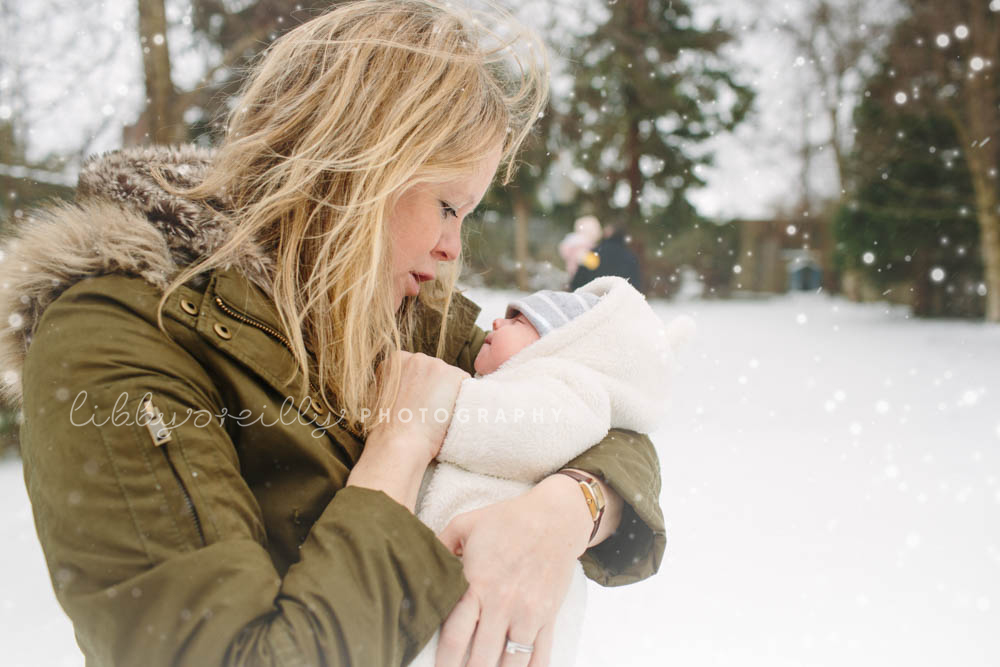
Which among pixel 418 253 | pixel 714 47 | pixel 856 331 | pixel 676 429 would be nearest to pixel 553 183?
pixel 714 47

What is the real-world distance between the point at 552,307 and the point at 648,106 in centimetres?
565

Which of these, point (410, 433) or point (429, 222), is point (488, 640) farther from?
point (429, 222)

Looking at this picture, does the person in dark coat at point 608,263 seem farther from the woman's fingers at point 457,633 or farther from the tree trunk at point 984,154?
the tree trunk at point 984,154

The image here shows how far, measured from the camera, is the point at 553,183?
349 inches

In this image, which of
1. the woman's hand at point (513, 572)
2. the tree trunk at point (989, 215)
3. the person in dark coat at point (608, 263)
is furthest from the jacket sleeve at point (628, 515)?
the tree trunk at point (989, 215)

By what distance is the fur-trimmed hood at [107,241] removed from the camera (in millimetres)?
925

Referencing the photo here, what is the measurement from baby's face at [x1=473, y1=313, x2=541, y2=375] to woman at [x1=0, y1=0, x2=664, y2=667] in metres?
0.30

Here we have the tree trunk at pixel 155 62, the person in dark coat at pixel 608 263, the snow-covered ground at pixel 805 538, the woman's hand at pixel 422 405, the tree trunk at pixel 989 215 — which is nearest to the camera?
the woman's hand at pixel 422 405

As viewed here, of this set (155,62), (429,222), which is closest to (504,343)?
(429,222)

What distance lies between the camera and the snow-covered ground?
246cm

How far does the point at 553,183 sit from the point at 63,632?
24.9 feet

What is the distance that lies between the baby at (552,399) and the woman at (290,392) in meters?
0.06

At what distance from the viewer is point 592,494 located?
1123mm

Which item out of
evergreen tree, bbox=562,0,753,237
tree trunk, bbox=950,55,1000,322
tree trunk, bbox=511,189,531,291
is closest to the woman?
evergreen tree, bbox=562,0,753,237
